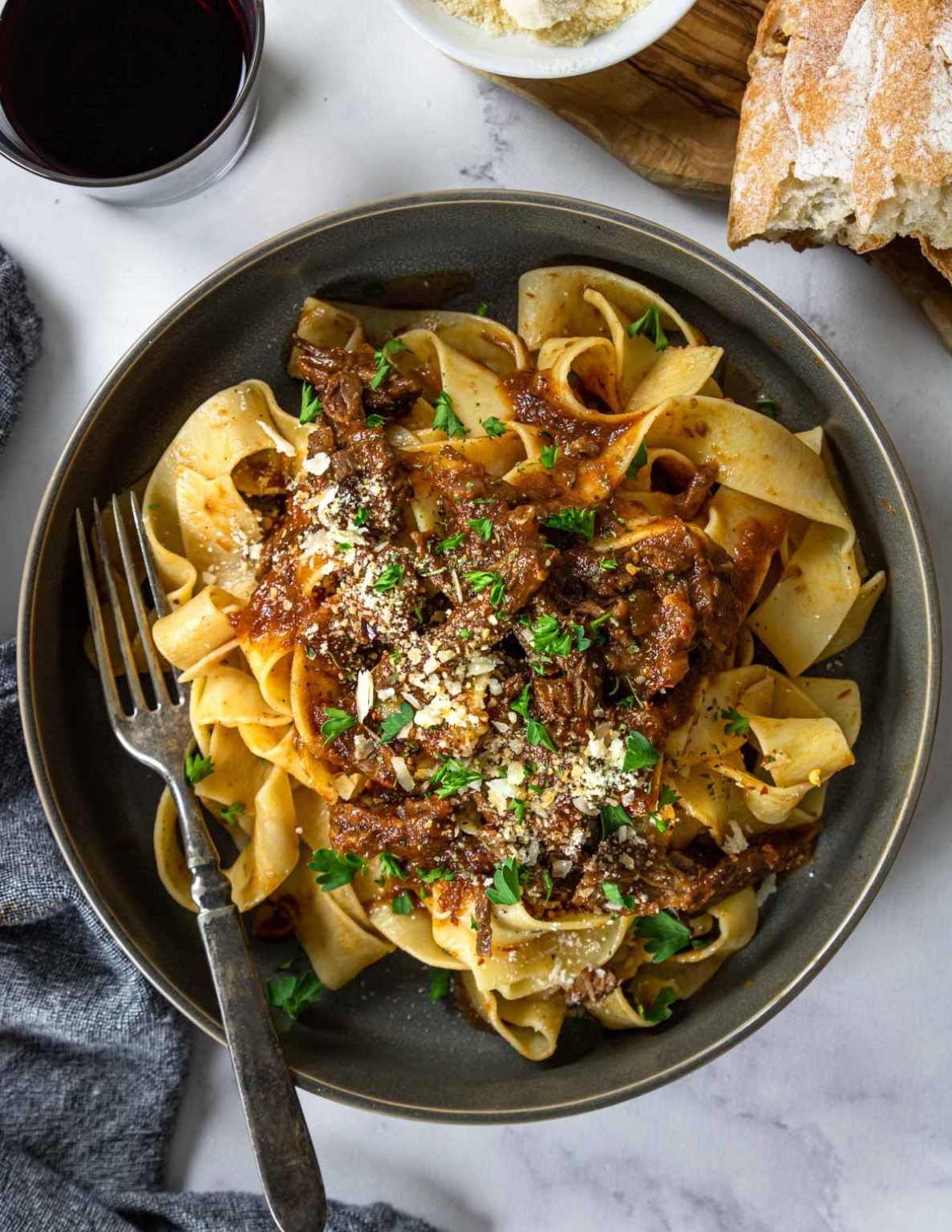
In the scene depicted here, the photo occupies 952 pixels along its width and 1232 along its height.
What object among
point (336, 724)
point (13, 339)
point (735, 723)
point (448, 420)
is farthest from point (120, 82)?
point (735, 723)

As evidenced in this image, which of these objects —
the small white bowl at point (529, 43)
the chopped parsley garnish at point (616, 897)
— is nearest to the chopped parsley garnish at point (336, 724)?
the chopped parsley garnish at point (616, 897)

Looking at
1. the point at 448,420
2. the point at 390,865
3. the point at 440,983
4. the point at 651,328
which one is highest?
the point at 651,328

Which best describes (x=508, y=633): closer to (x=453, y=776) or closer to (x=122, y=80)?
(x=453, y=776)

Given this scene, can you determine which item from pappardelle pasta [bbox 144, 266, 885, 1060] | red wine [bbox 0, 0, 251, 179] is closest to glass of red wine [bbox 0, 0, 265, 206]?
red wine [bbox 0, 0, 251, 179]

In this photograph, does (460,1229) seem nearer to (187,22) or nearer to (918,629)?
(918,629)

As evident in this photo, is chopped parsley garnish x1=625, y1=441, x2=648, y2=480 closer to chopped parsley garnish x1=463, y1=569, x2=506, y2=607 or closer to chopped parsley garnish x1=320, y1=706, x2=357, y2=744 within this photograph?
chopped parsley garnish x1=463, y1=569, x2=506, y2=607
